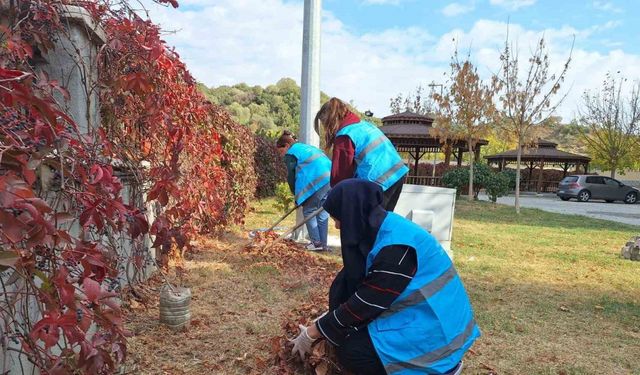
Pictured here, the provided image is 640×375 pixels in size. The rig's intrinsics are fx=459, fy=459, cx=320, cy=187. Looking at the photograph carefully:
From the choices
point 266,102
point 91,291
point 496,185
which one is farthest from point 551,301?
point 266,102

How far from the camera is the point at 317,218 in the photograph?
19.2 feet

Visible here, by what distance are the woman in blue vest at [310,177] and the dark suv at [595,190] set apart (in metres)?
20.8

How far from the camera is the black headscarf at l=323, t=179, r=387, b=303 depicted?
197 cm

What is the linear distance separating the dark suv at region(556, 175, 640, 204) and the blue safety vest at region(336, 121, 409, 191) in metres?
22.0

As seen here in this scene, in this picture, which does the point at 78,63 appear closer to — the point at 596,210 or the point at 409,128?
the point at 596,210

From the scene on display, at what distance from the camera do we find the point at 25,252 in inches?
42.3

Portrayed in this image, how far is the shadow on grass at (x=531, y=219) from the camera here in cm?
1066

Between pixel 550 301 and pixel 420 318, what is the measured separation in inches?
123

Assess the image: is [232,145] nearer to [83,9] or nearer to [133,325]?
[133,325]

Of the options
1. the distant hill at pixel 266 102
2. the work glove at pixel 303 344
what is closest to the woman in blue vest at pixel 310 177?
the work glove at pixel 303 344

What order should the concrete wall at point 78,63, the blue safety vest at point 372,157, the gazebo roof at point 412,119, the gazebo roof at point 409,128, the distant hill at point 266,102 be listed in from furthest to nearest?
1. the distant hill at point 266,102
2. the gazebo roof at point 412,119
3. the gazebo roof at point 409,128
4. the blue safety vest at point 372,157
5. the concrete wall at point 78,63

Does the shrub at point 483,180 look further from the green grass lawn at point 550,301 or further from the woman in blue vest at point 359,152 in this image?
the woman in blue vest at point 359,152

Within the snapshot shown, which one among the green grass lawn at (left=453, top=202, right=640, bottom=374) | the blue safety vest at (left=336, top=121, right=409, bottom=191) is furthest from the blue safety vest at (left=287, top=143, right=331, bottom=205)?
the green grass lawn at (left=453, top=202, right=640, bottom=374)

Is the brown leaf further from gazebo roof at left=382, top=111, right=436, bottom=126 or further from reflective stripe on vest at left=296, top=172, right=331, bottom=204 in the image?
gazebo roof at left=382, top=111, right=436, bottom=126
